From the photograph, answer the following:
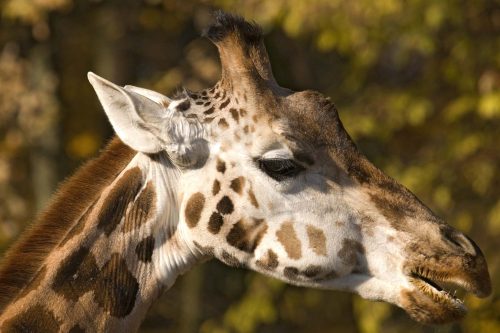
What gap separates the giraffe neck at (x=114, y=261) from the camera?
5094 mm

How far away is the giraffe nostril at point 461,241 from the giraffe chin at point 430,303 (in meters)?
0.22

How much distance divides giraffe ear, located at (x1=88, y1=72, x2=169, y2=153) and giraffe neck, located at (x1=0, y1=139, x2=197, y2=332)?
0.14 m

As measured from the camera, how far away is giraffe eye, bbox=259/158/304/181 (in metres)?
5.30

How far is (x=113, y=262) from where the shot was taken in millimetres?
5219

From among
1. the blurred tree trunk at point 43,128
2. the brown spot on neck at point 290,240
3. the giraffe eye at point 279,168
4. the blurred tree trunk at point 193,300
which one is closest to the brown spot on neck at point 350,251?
the brown spot on neck at point 290,240

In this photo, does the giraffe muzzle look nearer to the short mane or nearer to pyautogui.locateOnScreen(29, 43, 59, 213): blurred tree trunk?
the short mane

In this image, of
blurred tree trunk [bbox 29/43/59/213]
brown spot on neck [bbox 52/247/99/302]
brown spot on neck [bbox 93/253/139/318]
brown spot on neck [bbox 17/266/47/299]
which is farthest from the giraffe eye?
blurred tree trunk [bbox 29/43/59/213]

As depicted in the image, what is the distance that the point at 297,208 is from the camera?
17.4 ft

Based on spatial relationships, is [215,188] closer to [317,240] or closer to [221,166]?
[221,166]

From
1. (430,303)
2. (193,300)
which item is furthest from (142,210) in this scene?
(193,300)

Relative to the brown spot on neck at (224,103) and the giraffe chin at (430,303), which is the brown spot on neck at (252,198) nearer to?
the brown spot on neck at (224,103)

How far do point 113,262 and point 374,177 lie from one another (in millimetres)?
1313

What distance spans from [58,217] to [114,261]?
0.38 meters

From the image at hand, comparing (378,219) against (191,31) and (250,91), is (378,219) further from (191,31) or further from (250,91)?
(191,31)
